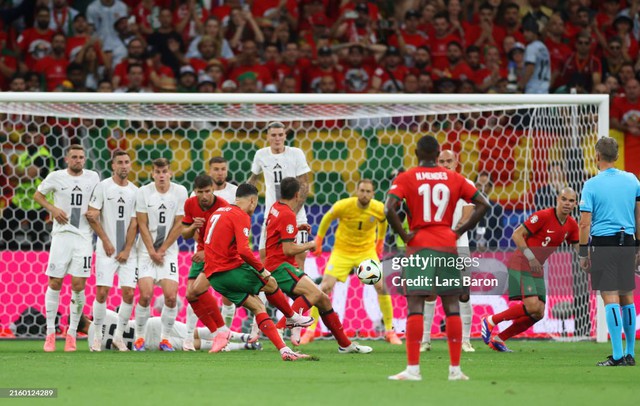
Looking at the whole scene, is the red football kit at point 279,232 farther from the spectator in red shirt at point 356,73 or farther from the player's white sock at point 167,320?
the spectator in red shirt at point 356,73

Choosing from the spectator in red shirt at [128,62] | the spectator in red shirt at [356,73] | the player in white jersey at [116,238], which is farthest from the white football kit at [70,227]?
the spectator in red shirt at [356,73]

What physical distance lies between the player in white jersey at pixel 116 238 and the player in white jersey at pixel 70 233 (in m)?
0.15

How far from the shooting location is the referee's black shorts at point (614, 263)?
32.2 feet

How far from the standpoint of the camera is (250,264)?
412 inches

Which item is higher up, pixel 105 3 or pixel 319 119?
pixel 105 3

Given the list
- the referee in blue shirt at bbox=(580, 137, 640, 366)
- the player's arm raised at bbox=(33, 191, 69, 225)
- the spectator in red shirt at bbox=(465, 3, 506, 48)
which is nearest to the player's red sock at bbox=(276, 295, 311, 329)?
the player's arm raised at bbox=(33, 191, 69, 225)

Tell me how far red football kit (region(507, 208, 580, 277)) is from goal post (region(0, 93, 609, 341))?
2.11 m

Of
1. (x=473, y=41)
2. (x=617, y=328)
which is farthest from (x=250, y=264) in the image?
(x=473, y=41)

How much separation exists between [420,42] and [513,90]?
200 cm

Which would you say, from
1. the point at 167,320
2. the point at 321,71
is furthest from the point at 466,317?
the point at 321,71

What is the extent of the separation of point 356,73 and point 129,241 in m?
6.57

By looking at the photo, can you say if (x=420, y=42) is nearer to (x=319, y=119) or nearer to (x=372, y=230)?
(x=319, y=119)

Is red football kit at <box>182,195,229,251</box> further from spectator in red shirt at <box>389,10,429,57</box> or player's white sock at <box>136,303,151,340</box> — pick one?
spectator in red shirt at <box>389,10,429,57</box>

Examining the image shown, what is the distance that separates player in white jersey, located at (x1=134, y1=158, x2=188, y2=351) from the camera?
1259 centimetres
